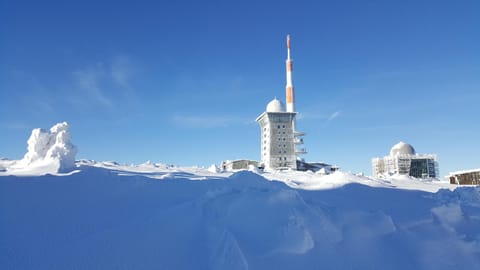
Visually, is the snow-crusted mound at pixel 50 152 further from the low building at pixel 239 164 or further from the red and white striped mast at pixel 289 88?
the red and white striped mast at pixel 289 88

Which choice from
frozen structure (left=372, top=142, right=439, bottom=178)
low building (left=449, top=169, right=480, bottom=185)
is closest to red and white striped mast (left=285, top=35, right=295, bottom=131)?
frozen structure (left=372, top=142, right=439, bottom=178)

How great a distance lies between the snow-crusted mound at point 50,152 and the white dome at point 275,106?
5361 centimetres

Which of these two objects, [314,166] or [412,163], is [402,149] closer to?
[412,163]

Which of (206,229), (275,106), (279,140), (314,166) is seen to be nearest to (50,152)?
(206,229)

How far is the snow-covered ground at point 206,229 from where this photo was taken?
8727 mm

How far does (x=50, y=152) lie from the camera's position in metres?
15.6

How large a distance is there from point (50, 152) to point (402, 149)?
72.3m

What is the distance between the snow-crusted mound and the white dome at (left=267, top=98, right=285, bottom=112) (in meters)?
53.6

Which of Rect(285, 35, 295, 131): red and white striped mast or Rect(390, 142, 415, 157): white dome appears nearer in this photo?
Rect(285, 35, 295, 131): red and white striped mast

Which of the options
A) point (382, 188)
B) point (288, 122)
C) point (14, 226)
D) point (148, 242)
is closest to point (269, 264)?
point (148, 242)

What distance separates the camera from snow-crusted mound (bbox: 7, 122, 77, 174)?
47.8 feet

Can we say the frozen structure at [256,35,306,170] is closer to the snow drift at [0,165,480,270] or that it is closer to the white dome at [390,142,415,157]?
the white dome at [390,142,415,157]

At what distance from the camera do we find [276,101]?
6881cm

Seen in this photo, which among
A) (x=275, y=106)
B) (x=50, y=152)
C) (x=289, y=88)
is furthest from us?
(x=289, y=88)
